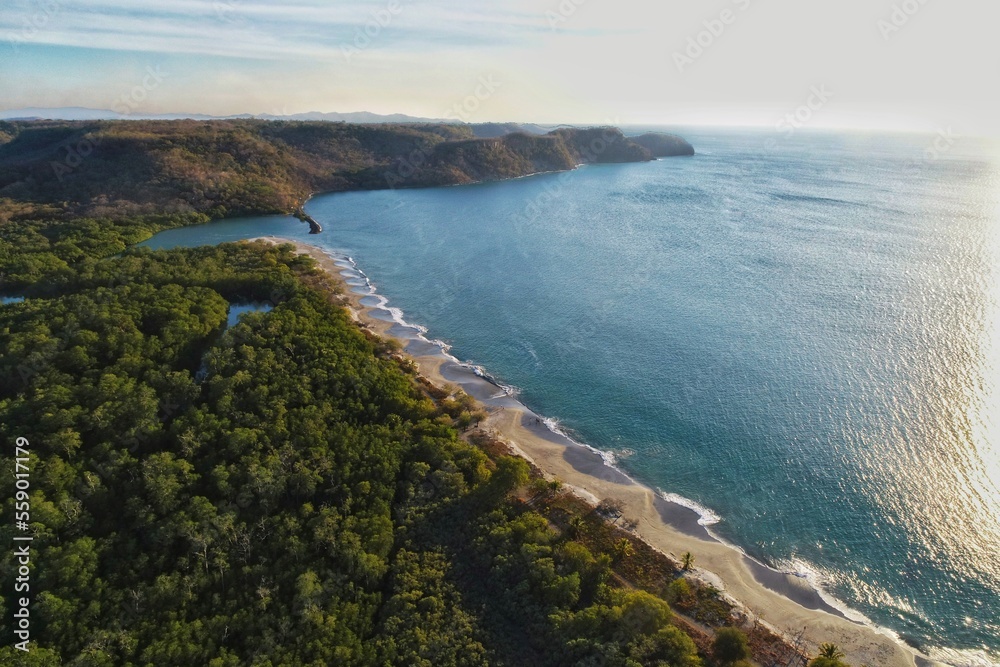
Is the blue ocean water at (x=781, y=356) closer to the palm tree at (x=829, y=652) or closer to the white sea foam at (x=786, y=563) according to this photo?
the white sea foam at (x=786, y=563)

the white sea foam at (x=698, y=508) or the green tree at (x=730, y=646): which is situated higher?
the green tree at (x=730, y=646)

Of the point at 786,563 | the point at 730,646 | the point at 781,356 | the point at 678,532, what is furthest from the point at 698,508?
→ the point at 781,356

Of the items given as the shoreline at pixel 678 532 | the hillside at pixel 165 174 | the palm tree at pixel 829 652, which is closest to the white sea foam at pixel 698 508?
the shoreline at pixel 678 532

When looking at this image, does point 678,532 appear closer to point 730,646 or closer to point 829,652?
point 730,646

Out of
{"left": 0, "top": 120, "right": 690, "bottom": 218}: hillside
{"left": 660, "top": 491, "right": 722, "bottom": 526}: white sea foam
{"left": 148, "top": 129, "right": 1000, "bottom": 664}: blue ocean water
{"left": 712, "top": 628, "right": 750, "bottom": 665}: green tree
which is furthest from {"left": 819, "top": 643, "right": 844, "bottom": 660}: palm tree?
{"left": 0, "top": 120, "right": 690, "bottom": 218}: hillside

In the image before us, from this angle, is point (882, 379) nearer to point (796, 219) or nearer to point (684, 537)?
point (684, 537)

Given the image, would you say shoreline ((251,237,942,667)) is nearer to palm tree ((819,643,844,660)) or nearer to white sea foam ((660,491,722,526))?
white sea foam ((660,491,722,526))

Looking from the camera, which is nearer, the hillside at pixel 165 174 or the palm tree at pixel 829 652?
the palm tree at pixel 829 652
